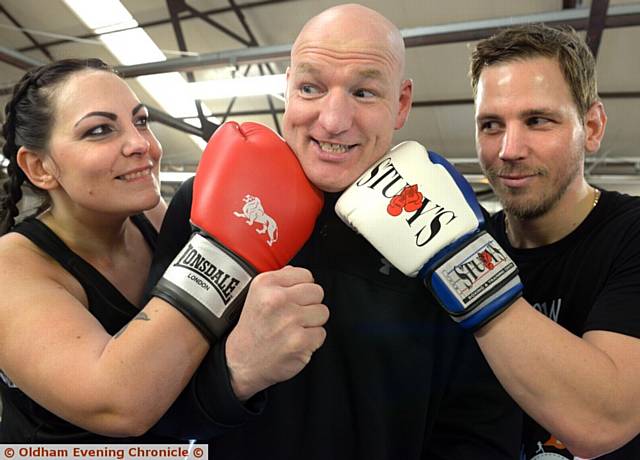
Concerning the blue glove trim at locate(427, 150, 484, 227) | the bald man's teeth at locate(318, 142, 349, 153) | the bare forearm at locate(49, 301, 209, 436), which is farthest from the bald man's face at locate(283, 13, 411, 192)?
the bare forearm at locate(49, 301, 209, 436)

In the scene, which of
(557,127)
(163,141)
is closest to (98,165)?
(557,127)

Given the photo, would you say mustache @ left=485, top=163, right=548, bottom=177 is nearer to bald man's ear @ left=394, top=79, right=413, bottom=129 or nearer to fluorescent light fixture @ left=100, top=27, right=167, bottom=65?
bald man's ear @ left=394, top=79, right=413, bottom=129

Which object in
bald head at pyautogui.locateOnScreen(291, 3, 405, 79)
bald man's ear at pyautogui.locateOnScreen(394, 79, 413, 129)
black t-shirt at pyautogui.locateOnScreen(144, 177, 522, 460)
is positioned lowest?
black t-shirt at pyautogui.locateOnScreen(144, 177, 522, 460)

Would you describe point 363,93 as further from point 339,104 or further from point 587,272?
point 587,272

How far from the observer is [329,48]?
1.18 meters

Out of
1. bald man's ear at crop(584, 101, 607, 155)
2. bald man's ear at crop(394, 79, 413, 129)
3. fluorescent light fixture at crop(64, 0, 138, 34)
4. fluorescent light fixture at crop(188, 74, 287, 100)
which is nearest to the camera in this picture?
bald man's ear at crop(394, 79, 413, 129)

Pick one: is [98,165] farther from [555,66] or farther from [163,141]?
[163,141]

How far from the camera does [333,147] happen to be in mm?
1180

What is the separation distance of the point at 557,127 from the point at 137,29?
6.57m

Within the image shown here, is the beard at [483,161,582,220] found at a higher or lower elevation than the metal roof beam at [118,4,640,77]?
higher

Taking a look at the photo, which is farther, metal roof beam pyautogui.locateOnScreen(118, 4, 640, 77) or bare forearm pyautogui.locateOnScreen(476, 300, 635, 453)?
metal roof beam pyautogui.locateOnScreen(118, 4, 640, 77)

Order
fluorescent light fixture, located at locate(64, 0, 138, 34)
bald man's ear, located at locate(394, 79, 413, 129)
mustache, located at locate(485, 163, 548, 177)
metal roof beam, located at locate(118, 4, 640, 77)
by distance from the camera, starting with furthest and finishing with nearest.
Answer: fluorescent light fixture, located at locate(64, 0, 138, 34), metal roof beam, located at locate(118, 4, 640, 77), mustache, located at locate(485, 163, 548, 177), bald man's ear, located at locate(394, 79, 413, 129)

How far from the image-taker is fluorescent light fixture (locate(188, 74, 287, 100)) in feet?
16.1

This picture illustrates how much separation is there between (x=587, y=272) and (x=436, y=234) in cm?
65
